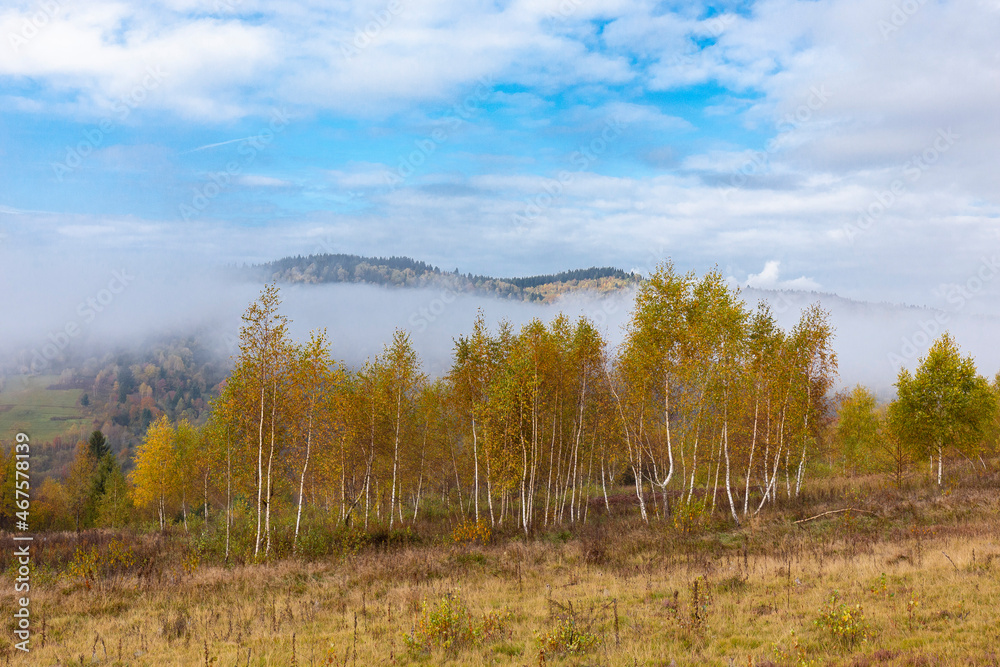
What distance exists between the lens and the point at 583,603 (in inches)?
655

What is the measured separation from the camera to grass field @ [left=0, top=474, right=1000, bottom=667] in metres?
12.0

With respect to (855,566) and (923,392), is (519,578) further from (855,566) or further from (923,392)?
(923,392)

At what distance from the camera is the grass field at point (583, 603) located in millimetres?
11977

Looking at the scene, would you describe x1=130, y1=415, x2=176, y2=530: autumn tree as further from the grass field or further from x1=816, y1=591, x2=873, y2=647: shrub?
x1=816, y1=591, x2=873, y2=647: shrub

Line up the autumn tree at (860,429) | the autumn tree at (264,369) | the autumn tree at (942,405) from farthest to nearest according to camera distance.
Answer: the autumn tree at (860,429), the autumn tree at (942,405), the autumn tree at (264,369)

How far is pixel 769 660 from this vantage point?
1095 cm

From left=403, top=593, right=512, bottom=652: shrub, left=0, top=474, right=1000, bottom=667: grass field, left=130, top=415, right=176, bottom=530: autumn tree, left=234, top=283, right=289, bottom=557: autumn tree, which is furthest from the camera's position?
left=130, top=415, right=176, bottom=530: autumn tree

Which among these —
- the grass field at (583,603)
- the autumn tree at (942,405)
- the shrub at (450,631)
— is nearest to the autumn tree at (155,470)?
the grass field at (583,603)

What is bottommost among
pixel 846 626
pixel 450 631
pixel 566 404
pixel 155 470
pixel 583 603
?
pixel 155 470

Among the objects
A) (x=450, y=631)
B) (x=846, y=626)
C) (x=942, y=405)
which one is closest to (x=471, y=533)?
(x=450, y=631)

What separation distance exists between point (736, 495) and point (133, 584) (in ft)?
131

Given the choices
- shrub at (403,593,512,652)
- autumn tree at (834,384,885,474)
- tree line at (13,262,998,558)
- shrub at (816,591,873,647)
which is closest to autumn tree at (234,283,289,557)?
tree line at (13,262,998,558)

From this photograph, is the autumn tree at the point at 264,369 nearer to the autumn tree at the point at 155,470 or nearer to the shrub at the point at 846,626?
the shrub at the point at 846,626

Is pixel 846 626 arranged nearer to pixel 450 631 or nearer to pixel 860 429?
pixel 450 631
